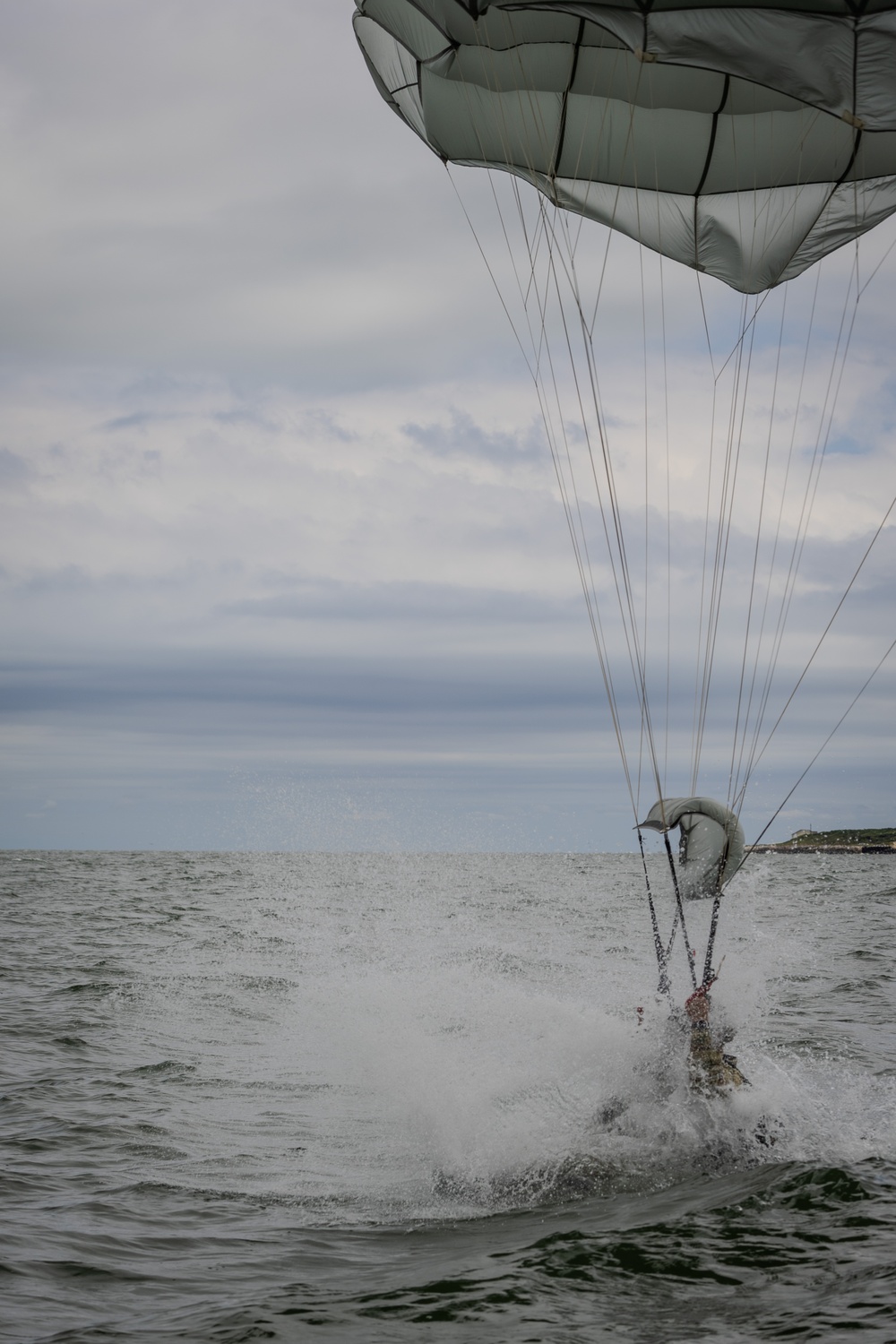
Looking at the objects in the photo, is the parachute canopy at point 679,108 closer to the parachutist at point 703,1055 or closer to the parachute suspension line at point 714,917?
the parachute suspension line at point 714,917

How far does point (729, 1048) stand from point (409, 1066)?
3540 millimetres

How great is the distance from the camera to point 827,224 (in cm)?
1303

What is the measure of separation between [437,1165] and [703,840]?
3524 millimetres

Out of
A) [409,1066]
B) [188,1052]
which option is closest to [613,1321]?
[409,1066]

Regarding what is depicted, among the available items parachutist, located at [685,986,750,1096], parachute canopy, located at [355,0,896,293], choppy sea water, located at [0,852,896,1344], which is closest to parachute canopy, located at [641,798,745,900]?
parachutist, located at [685,986,750,1096]

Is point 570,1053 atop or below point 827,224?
below

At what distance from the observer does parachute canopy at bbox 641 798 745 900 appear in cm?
945

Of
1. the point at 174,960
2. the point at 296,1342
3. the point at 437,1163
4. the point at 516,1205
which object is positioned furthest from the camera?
the point at 174,960

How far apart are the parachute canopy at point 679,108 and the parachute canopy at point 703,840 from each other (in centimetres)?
579

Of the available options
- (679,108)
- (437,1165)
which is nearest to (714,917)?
(437,1165)

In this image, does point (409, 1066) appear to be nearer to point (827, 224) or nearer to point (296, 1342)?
point (296, 1342)

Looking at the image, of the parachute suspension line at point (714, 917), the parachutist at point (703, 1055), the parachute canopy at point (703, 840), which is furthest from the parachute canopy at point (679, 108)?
the parachutist at point (703, 1055)

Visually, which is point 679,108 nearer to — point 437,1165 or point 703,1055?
point 703,1055

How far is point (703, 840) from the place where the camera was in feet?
31.2
